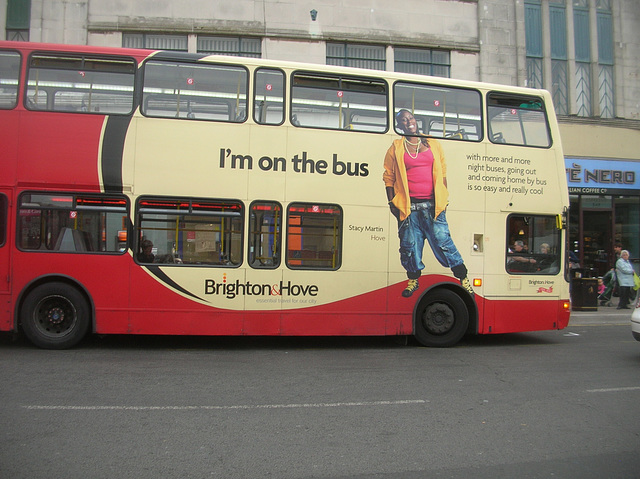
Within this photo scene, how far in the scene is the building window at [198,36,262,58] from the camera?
1617cm

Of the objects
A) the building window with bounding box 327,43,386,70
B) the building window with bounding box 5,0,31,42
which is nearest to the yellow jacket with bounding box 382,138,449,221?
the building window with bounding box 327,43,386,70

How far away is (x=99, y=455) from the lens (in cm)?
406

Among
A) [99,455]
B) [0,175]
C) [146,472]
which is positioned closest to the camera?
[146,472]

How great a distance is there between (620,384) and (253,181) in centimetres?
597

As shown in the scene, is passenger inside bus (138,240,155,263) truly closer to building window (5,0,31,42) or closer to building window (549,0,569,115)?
building window (5,0,31,42)

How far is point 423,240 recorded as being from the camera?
8.76 m

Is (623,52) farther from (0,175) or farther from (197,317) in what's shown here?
(0,175)

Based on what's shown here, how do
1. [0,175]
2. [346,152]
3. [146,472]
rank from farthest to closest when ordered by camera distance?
[346,152] → [0,175] → [146,472]

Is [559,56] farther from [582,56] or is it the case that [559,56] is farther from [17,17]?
[17,17]

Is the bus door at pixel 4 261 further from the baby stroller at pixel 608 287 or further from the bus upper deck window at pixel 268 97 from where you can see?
the baby stroller at pixel 608 287

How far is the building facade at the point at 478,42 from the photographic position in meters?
15.8

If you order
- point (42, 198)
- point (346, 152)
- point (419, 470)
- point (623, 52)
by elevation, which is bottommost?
point (419, 470)

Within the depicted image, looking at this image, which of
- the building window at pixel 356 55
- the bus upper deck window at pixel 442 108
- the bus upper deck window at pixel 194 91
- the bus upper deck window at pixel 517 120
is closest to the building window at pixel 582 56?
the building window at pixel 356 55

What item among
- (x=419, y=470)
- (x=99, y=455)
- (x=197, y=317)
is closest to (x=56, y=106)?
(x=197, y=317)
